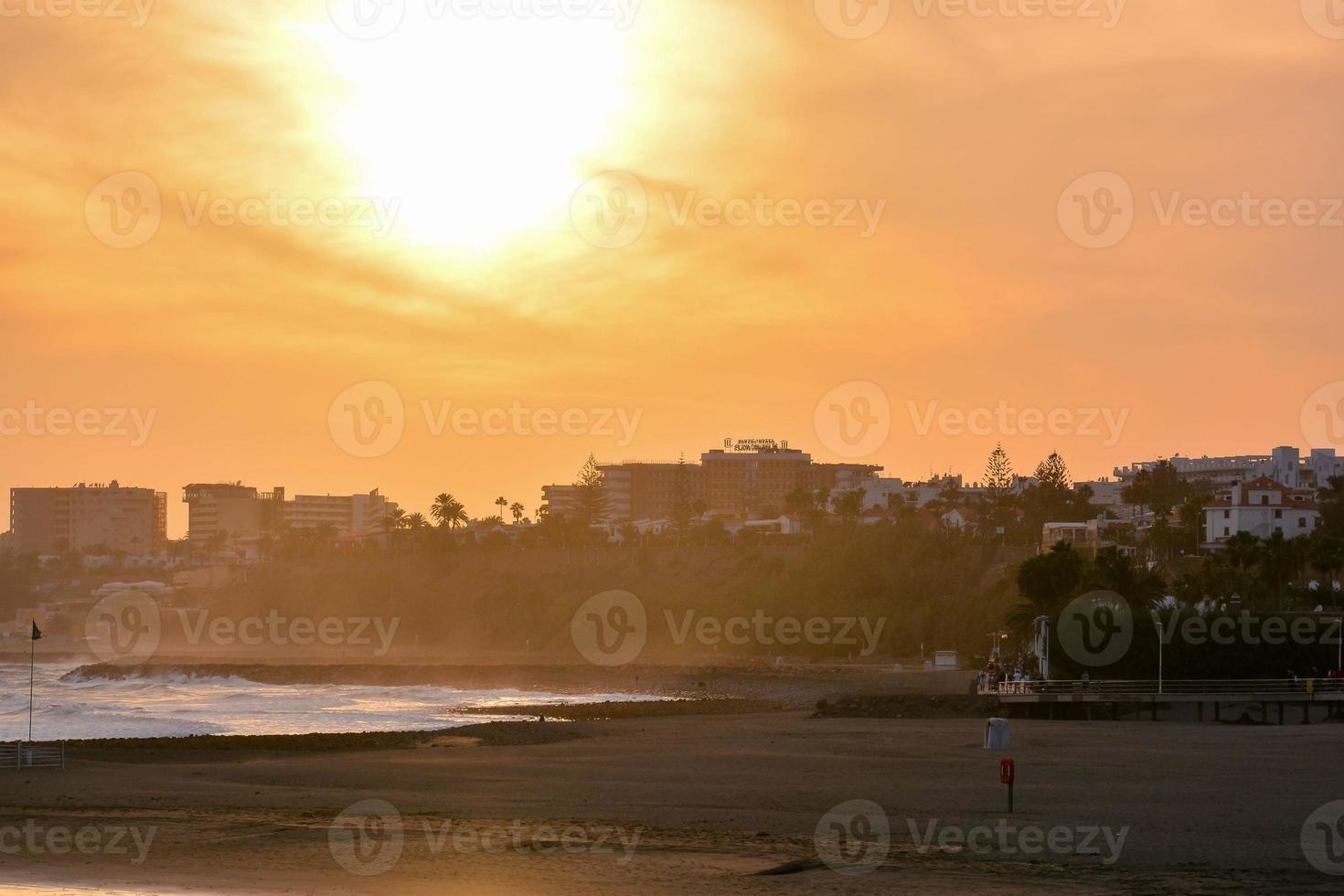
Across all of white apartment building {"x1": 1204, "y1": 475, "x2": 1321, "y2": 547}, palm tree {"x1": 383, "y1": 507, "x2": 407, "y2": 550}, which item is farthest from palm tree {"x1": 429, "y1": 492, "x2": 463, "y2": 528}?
white apartment building {"x1": 1204, "y1": 475, "x2": 1321, "y2": 547}

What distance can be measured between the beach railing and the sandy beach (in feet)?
1.37

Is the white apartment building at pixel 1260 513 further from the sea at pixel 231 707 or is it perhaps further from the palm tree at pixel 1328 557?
the sea at pixel 231 707

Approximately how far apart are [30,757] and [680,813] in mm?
16780

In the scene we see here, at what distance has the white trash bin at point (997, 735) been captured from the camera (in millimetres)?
31644

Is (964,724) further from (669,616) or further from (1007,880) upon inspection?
(669,616)

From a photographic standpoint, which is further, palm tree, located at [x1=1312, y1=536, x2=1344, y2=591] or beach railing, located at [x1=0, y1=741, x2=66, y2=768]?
palm tree, located at [x1=1312, y1=536, x2=1344, y2=591]

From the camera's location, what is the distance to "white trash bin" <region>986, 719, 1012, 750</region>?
31644mm

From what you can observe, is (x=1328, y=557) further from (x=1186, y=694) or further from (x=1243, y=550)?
(x=1186, y=694)

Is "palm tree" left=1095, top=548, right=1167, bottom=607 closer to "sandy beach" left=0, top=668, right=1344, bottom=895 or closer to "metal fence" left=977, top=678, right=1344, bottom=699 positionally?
"metal fence" left=977, top=678, right=1344, bottom=699

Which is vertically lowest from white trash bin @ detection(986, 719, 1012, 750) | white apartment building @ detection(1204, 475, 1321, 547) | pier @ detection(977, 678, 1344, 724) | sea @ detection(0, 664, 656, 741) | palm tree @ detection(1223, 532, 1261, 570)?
sea @ detection(0, 664, 656, 741)

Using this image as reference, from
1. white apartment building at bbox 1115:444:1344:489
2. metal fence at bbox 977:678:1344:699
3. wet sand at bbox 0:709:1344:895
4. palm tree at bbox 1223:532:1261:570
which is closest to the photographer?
wet sand at bbox 0:709:1344:895

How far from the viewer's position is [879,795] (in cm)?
2530

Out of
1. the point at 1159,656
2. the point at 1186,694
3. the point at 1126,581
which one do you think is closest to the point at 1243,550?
the point at 1126,581

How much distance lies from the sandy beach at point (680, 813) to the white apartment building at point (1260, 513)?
60.6 m
